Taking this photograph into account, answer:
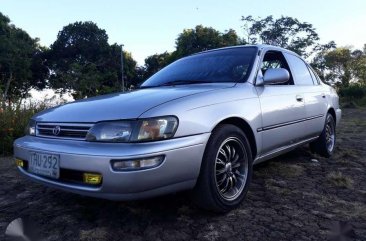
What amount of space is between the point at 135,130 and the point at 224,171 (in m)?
0.85

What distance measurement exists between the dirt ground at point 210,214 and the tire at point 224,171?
142 millimetres

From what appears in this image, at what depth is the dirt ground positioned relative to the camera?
2441 millimetres

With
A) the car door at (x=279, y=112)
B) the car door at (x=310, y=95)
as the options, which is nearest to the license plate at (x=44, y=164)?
the car door at (x=279, y=112)

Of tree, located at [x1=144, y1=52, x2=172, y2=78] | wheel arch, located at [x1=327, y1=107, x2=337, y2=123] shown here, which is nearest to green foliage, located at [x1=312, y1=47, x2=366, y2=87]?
tree, located at [x1=144, y1=52, x2=172, y2=78]

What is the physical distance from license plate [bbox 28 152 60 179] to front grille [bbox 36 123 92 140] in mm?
173

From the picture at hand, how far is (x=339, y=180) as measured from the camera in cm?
359

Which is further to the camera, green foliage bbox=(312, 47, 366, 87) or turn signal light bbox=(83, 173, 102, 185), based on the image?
green foliage bbox=(312, 47, 366, 87)

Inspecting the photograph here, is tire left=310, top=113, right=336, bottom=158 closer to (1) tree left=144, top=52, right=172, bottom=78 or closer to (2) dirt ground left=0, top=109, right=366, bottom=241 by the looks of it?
(2) dirt ground left=0, top=109, right=366, bottom=241

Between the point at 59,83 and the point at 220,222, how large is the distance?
2818 cm

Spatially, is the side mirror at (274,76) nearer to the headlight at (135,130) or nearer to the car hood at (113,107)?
the car hood at (113,107)

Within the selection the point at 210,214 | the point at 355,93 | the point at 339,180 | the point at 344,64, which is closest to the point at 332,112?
the point at 339,180

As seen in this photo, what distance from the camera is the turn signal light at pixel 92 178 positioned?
224 cm

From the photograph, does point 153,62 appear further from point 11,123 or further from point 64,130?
point 64,130

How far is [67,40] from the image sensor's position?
35031 mm
